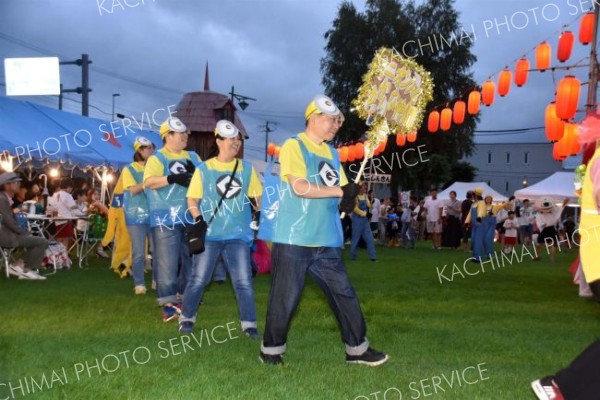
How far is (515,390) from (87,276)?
8635 mm

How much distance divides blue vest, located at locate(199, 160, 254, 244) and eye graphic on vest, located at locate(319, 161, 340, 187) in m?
1.37

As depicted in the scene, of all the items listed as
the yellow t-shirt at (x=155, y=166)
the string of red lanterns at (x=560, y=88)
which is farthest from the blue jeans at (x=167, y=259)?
the string of red lanterns at (x=560, y=88)

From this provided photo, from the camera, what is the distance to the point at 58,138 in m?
15.6

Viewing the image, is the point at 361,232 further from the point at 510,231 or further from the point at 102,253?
the point at 510,231

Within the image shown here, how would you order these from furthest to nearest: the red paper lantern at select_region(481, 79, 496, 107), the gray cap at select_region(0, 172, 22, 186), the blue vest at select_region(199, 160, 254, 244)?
the red paper lantern at select_region(481, 79, 496, 107), the gray cap at select_region(0, 172, 22, 186), the blue vest at select_region(199, 160, 254, 244)

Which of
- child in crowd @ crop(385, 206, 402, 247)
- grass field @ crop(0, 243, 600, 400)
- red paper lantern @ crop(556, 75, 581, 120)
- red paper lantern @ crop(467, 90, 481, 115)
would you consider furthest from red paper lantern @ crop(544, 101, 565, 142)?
child in crowd @ crop(385, 206, 402, 247)

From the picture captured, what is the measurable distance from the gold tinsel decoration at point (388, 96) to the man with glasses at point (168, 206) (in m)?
2.30

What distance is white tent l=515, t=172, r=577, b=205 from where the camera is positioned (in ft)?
107

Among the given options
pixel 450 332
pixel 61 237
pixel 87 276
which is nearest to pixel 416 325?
pixel 450 332

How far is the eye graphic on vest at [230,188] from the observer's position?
6031 millimetres

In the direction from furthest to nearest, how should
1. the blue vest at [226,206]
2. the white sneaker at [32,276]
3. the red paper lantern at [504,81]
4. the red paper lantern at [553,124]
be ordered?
the red paper lantern at [504,81] < the red paper lantern at [553,124] < the white sneaker at [32,276] < the blue vest at [226,206]

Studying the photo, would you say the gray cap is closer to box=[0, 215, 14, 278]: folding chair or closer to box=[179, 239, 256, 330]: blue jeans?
box=[0, 215, 14, 278]: folding chair

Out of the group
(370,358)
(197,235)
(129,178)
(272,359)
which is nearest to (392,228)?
(129,178)

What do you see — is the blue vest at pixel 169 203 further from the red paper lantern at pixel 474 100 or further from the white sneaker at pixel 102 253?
the red paper lantern at pixel 474 100
